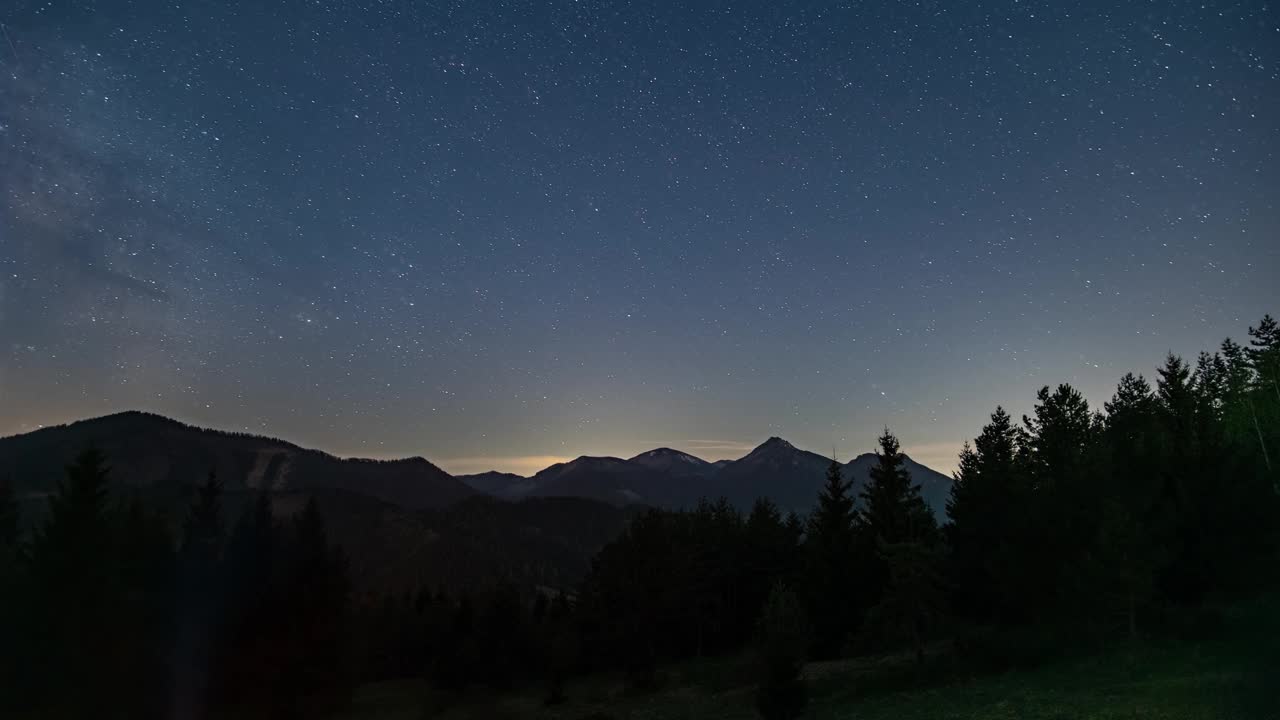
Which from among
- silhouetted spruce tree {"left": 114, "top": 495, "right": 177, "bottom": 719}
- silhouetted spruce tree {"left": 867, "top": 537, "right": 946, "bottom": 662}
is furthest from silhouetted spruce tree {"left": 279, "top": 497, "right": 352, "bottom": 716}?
silhouetted spruce tree {"left": 867, "top": 537, "right": 946, "bottom": 662}

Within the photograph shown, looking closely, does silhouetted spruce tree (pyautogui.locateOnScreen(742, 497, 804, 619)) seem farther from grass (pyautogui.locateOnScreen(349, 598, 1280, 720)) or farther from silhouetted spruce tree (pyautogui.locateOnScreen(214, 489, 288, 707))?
silhouetted spruce tree (pyautogui.locateOnScreen(214, 489, 288, 707))

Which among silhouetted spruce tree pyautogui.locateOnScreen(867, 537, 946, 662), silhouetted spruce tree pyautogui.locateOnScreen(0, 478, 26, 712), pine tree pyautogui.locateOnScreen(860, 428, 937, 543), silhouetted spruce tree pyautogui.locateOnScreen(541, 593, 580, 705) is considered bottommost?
silhouetted spruce tree pyautogui.locateOnScreen(541, 593, 580, 705)

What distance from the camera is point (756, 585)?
205 ft

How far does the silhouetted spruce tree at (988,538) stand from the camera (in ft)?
134

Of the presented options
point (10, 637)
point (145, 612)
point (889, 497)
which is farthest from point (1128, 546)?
point (145, 612)

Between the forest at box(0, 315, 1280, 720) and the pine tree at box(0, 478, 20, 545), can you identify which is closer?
the forest at box(0, 315, 1280, 720)

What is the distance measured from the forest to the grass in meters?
2.27

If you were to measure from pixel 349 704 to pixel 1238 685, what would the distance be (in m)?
52.9

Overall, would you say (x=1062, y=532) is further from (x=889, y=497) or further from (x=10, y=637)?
Result: (x=10, y=637)

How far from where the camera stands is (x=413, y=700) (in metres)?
54.7

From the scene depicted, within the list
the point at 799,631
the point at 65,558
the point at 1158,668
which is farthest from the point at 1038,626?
the point at 65,558

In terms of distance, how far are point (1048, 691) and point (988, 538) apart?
76.6 feet

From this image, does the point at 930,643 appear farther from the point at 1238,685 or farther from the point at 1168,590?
the point at 1238,685

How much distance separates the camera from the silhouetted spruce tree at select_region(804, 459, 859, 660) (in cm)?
4691
